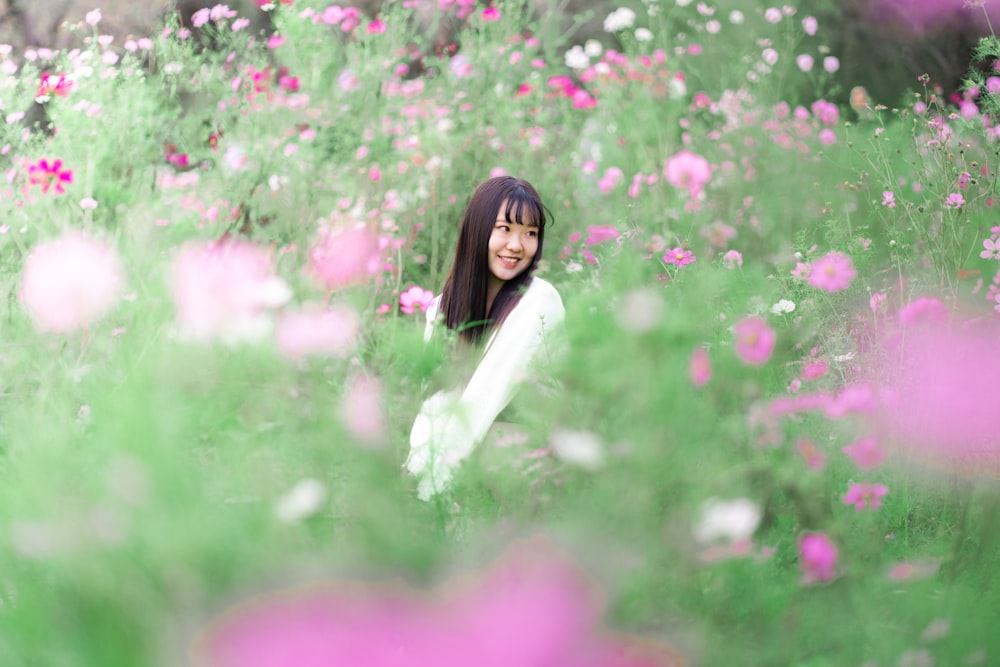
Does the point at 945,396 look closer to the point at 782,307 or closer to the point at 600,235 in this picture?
the point at 782,307

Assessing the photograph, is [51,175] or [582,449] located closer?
[582,449]

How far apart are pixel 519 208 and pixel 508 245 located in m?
0.08

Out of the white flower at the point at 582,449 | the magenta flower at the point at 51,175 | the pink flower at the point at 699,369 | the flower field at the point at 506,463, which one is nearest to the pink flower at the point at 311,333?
the flower field at the point at 506,463

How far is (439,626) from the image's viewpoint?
452 mm

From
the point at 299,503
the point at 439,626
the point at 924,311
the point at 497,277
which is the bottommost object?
the point at 439,626

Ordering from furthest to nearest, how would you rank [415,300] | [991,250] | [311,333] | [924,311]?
[415,300] → [991,250] → [924,311] → [311,333]

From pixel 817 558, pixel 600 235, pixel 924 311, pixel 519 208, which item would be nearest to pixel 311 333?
pixel 817 558

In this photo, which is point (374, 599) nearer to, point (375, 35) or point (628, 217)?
point (628, 217)

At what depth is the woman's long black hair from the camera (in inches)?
76.0

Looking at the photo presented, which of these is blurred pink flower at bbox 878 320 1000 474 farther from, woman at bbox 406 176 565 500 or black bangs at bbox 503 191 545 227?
black bangs at bbox 503 191 545 227

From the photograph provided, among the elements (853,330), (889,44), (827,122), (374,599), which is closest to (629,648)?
(374,599)

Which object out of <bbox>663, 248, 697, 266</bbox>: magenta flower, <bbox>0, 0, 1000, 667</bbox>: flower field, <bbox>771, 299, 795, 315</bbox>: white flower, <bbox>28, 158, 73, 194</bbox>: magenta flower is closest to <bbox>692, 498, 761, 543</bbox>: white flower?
<bbox>0, 0, 1000, 667</bbox>: flower field

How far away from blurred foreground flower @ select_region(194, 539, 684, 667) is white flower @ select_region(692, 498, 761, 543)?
0.73 feet

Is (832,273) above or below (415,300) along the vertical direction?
below
